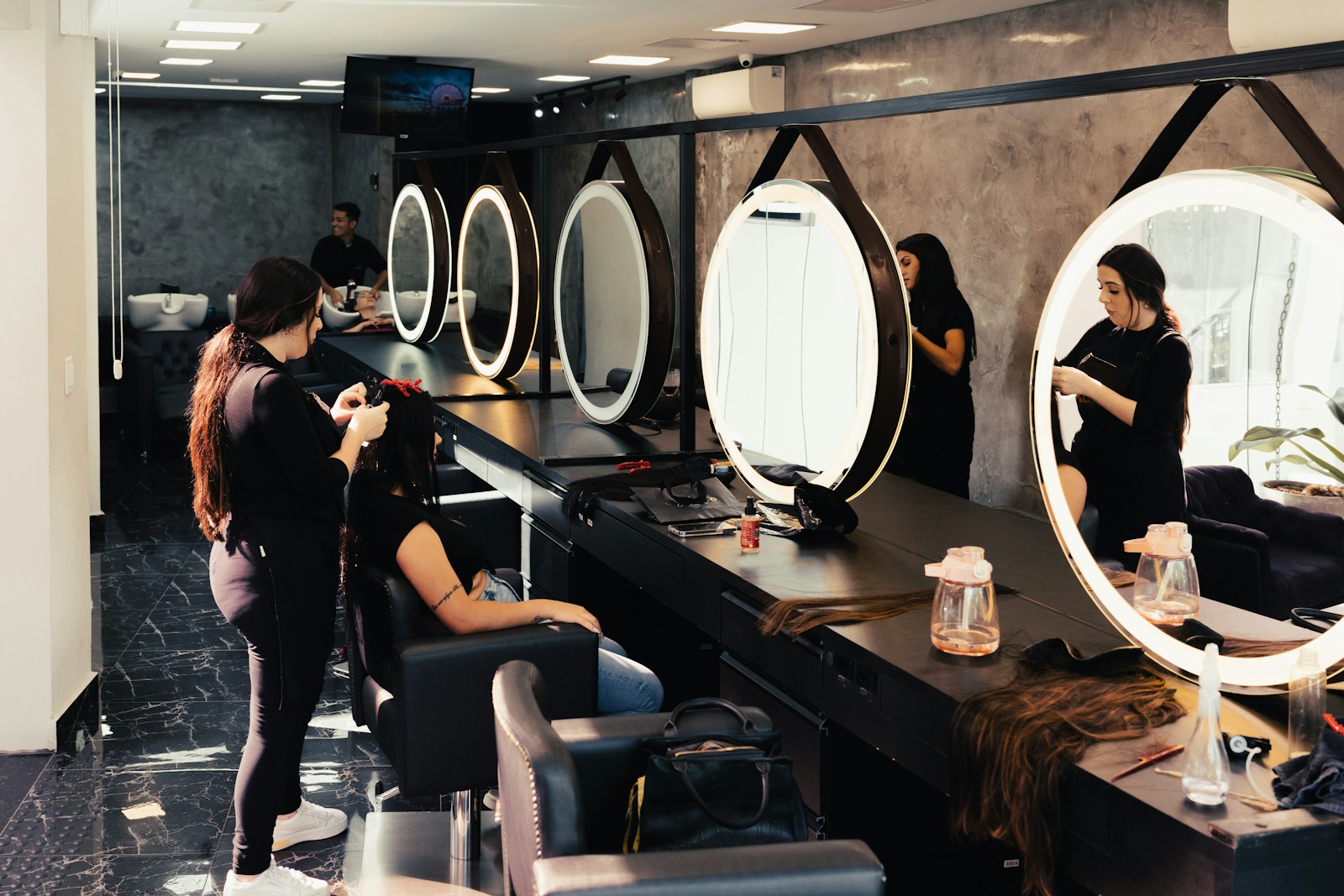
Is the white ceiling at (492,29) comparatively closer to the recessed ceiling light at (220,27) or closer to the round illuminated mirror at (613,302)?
the recessed ceiling light at (220,27)

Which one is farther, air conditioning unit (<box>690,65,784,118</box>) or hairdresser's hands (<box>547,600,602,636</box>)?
air conditioning unit (<box>690,65,784,118</box>)

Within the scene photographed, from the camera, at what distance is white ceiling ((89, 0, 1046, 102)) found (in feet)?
18.3

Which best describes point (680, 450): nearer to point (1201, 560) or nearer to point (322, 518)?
point (322, 518)

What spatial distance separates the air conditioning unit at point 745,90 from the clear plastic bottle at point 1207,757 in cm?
607

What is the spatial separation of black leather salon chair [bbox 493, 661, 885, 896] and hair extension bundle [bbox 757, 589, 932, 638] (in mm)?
399

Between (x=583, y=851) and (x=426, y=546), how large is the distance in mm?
1169

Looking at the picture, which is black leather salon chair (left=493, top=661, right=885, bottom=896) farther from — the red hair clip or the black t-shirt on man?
the black t-shirt on man

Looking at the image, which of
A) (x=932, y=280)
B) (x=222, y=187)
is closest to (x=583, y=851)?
(x=932, y=280)

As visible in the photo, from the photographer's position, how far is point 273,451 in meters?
2.87

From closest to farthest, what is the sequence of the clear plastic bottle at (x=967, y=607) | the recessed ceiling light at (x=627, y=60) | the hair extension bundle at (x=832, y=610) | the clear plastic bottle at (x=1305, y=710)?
the clear plastic bottle at (x=1305, y=710), the clear plastic bottle at (x=967, y=607), the hair extension bundle at (x=832, y=610), the recessed ceiling light at (x=627, y=60)

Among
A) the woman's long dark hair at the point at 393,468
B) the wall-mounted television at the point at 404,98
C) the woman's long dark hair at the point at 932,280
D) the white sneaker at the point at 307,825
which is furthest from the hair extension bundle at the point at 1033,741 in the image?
the wall-mounted television at the point at 404,98

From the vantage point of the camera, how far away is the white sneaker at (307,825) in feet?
11.0

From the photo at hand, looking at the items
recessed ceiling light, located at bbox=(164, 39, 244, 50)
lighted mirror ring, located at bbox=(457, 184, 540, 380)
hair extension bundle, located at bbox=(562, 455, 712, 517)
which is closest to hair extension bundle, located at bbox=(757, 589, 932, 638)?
hair extension bundle, located at bbox=(562, 455, 712, 517)

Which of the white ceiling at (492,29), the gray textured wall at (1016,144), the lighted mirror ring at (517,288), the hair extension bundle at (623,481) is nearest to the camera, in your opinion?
the hair extension bundle at (623,481)
